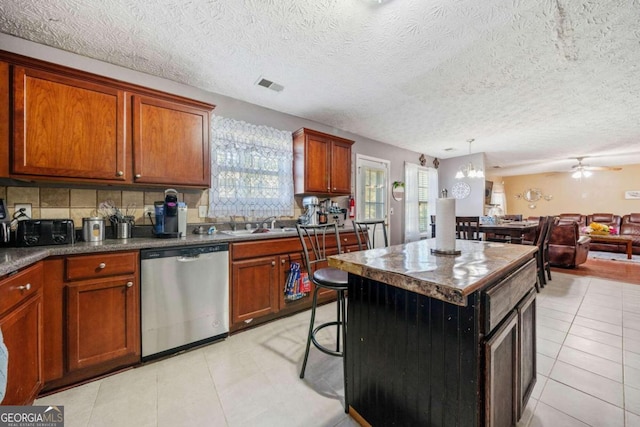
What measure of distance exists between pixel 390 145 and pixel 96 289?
15.1 feet

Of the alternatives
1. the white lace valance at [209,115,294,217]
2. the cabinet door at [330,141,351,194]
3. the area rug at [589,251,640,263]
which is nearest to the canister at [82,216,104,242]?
the white lace valance at [209,115,294,217]

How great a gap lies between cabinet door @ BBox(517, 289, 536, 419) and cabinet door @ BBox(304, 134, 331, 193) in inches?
90.8

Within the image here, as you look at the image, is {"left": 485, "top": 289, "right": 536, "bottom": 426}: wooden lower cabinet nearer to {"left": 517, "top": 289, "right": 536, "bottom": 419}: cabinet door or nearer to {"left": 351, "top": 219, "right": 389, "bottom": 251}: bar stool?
{"left": 517, "top": 289, "right": 536, "bottom": 419}: cabinet door

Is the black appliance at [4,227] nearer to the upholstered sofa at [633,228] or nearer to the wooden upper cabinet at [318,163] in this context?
the wooden upper cabinet at [318,163]

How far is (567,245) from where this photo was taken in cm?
448

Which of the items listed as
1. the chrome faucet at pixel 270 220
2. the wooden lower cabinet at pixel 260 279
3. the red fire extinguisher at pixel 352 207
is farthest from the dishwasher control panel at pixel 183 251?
the red fire extinguisher at pixel 352 207

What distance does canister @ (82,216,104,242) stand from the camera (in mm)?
1863

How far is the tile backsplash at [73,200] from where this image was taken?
185 centimetres

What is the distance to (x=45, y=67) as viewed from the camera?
1708mm

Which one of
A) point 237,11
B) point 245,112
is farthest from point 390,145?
point 237,11

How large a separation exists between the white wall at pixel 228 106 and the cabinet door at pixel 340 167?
0.45 m

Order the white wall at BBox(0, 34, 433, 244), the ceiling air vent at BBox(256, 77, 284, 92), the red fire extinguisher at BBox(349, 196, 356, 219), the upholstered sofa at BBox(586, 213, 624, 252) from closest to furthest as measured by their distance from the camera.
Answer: the white wall at BBox(0, 34, 433, 244) → the ceiling air vent at BBox(256, 77, 284, 92) → the red fire extinguisher at BBox(349, 196, 356, 219) → the upholstered sofa at BBox(586, 213, 624, 252)

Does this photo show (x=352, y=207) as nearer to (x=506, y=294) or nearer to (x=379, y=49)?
(x=379, y=49)

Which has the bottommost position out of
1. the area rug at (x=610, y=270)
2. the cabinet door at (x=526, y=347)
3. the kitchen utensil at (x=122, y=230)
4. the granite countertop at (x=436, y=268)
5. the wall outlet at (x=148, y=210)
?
the area rug at (x=610, y=270)
